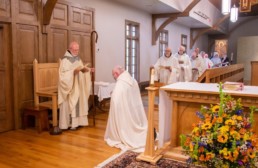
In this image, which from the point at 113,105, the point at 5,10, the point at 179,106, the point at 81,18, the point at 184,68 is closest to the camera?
the point at 179,106

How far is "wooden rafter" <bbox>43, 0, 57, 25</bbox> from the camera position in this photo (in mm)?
5282

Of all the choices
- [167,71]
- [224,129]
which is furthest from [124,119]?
[167,71]

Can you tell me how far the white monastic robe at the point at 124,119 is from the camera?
421 centimetres

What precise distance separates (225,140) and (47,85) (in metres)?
4.08

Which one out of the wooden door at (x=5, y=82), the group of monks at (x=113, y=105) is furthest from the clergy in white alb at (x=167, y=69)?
the wooden door at (x=5, y=82)

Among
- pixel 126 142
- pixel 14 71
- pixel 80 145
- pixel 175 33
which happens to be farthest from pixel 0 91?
pixel 175 33

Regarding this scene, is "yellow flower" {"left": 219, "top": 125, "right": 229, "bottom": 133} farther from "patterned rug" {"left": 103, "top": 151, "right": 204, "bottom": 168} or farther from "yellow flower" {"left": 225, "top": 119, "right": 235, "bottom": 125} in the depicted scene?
"patterned rug" {"left": 103, "top": 151, "right": 204, "bottom": 168}

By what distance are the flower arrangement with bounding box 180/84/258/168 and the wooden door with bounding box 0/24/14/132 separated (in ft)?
12.3

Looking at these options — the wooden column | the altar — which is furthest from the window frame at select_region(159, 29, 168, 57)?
the wooden column

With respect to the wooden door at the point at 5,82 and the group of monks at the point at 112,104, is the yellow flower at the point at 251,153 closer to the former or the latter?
the group of monks at the point at 112,104

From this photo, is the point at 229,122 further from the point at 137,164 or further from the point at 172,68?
the point at 172,68

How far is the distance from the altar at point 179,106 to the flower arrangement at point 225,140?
1.01 metres

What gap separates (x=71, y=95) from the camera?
5.16 m

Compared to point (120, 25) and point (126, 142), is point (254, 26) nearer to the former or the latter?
point (120, 25)
